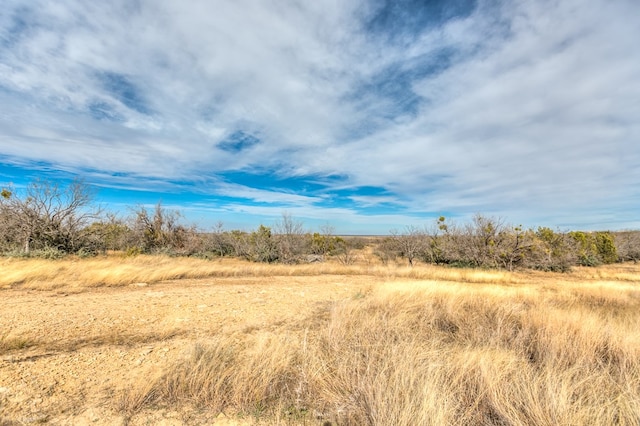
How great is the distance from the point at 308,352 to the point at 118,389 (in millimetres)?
2116

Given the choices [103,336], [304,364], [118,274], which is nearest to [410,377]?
[304,364]

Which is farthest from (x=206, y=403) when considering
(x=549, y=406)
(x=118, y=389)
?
(x=549, y=406)

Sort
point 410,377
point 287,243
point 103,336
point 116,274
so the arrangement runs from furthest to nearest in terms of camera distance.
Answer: point 287,243 → point 116,274 → point 103,336 → point 410,377

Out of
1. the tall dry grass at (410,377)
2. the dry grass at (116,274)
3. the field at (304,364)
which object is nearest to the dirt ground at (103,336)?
the field at (304,364)

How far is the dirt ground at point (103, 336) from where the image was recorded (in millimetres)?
2639

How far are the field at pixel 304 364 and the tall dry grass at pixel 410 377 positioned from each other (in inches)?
0.6

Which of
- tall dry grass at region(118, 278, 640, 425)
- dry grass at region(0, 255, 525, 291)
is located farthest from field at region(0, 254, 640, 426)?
dry grass at region(0, 255, 525, 291)

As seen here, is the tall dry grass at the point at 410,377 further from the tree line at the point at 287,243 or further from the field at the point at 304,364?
the tree line at the point at 287,243

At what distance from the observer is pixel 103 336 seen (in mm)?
4348

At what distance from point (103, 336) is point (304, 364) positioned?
3.27 meters

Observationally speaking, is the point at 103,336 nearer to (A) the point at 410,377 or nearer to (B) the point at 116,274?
(A) the point at 410,377

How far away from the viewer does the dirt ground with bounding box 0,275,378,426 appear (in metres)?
2.64

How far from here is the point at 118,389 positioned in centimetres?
296

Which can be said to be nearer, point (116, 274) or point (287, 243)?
point (116, 274)
